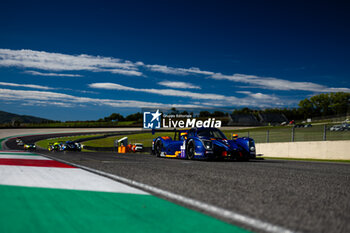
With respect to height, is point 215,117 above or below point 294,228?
above

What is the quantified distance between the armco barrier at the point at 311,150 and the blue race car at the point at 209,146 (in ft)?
20.4

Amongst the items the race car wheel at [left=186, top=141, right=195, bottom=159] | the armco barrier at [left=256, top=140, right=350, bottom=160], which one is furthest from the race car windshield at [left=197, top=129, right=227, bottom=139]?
the armco barrier at [left=256, top=140, right=350, bottom=160]

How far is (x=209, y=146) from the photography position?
11375 mm

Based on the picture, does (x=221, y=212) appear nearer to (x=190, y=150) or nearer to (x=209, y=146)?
(x=209, y=146)

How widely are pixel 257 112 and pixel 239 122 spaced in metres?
8.13

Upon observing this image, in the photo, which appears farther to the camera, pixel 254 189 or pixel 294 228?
pixel 254 189

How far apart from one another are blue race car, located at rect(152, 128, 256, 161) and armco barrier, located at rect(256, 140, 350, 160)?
6217mm

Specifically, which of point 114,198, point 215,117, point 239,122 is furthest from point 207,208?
point 239,122

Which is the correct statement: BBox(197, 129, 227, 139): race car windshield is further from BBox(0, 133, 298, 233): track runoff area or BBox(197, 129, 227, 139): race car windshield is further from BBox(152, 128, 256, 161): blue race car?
BBox(0, 133, 298, 233): track runoff area

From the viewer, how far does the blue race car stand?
37.4 ft

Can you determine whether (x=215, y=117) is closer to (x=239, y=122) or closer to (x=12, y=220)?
(x=239, y=122)

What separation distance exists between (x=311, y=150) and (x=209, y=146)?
8430mm

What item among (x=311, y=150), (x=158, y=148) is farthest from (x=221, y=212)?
(x=311, y=150)

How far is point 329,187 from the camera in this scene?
4.59 m
